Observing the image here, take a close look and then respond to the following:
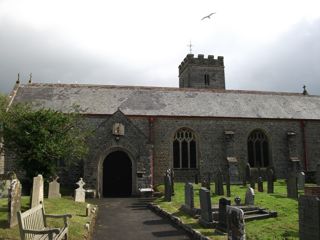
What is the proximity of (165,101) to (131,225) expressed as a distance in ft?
53.2

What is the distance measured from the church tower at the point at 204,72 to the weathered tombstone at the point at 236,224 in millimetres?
38546

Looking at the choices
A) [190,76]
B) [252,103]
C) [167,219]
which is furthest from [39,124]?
[190,76]

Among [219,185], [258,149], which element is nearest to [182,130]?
[258,149]

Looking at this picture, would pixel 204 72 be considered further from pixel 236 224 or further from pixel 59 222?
pixel 236 224

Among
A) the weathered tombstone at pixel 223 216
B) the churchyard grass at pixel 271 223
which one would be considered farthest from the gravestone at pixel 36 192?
the weathered tombstone at pixel 223 216

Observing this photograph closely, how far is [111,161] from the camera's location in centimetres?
2348

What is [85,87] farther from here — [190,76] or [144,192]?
[190,76]

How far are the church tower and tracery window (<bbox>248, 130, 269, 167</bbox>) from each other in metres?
19.5

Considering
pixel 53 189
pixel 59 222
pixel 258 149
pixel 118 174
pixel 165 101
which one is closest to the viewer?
pixel 59 222

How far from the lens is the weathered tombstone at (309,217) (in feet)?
24.5

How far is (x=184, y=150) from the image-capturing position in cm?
2630

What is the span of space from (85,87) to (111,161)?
8.04 m

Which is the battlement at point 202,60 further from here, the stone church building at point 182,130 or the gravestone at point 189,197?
the gravestone at point 189,197

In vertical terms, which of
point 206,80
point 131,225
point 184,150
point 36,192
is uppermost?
point 206,80
